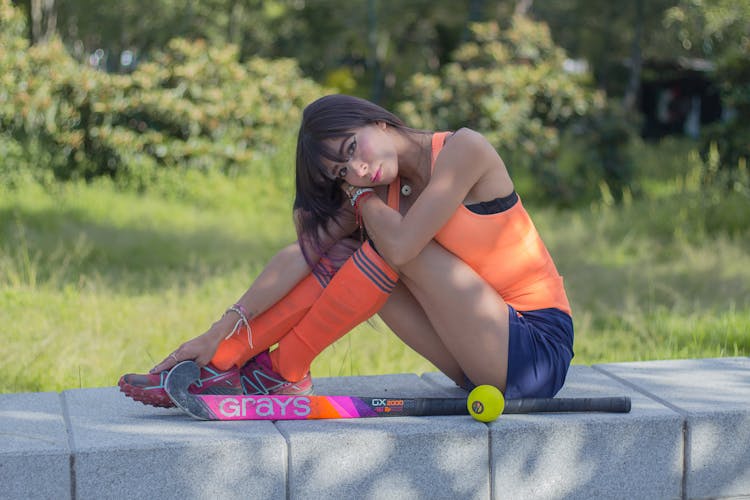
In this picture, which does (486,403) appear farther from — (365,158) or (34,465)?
(34,465)

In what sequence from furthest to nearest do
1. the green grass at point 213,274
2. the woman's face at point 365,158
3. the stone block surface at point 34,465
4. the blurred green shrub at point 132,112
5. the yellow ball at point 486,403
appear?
the blurred green shrub at point 132,112, the green grass at point 213,274, the woman's face at point 365,158, the yellow ball at point 486,403, the stone block surface at point 34,465

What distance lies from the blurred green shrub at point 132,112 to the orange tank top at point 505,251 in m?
6.63

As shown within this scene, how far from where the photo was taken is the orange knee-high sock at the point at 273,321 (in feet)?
9.18

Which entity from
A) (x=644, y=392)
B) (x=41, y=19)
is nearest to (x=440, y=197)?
(x=644, y=392)

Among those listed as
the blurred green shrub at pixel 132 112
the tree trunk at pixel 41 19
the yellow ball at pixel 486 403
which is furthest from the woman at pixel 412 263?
the tree trunk at pixel 41 19

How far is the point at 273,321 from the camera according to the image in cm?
281

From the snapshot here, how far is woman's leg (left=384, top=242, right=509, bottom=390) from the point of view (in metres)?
2.65

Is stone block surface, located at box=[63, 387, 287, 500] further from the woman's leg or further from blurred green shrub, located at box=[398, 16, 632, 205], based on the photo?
blurred green shrub, located at box=[398, 16, 632, 205]

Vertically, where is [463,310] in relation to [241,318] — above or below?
above

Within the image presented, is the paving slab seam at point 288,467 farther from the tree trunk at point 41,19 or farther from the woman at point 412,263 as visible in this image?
the tree trunk at point 41,19

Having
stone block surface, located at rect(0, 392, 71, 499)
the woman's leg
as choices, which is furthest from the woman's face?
stone block surface, located at rect(0, 392, 71, 499)

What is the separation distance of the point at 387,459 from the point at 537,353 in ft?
1.85

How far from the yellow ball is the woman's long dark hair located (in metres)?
0.63

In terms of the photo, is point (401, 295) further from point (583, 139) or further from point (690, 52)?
point (690, 52)
